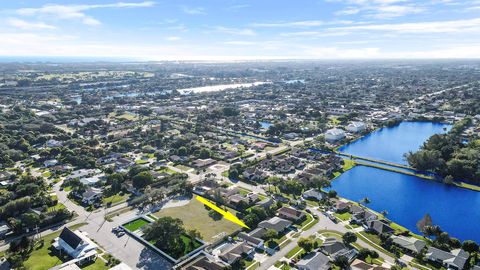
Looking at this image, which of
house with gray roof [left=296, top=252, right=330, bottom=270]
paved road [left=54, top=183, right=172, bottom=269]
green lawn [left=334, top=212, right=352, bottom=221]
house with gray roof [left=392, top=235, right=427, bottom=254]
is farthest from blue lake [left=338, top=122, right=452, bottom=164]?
paved road [left=54, top=183, right=172, bottom=269]

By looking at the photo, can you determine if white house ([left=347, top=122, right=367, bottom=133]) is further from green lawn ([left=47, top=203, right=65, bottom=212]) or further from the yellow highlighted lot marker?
green lawn ([left=47, top=203, right=65, bottom=212])

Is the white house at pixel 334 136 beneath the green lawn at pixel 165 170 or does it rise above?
above

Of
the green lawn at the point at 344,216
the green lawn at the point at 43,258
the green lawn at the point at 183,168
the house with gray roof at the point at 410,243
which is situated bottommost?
the green lawn at the point at 183,168

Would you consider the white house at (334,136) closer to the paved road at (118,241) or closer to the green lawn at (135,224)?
the paved road at (118,241)

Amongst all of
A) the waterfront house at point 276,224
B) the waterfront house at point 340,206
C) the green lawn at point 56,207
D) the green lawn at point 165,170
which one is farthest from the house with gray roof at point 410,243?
the green lawn at point 56,207

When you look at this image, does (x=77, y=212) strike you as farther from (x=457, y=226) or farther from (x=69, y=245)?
(x=457, y=226)
